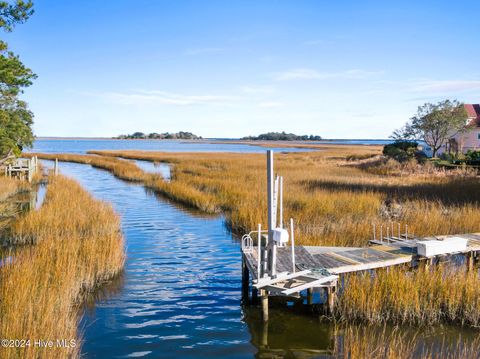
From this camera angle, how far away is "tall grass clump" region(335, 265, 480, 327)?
8523mm

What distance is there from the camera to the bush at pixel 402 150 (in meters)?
44.5

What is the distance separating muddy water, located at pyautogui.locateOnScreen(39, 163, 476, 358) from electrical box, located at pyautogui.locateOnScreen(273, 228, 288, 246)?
76.2 inches

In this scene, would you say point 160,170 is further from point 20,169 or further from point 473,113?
point 473,113

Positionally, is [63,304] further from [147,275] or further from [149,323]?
[147,275]

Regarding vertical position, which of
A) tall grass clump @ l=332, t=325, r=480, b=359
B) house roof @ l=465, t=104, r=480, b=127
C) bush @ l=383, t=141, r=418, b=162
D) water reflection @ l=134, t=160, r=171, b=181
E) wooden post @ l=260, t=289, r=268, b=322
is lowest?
tall grass clump @ l=332, t=325, r=480, b=359

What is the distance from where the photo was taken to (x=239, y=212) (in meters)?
17.9

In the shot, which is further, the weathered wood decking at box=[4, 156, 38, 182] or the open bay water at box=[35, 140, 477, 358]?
the weathered wood decking at box=[4, 156, 38, 182]

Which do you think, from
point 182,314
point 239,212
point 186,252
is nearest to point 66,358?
point 182,314

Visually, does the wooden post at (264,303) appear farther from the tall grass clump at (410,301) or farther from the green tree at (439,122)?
the green tree at (439,122)

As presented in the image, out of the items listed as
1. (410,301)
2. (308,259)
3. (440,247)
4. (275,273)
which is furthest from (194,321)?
(440,247)

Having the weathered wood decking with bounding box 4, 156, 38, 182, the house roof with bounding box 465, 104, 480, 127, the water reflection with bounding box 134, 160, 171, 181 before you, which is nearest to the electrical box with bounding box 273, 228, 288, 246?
the water reflection with bounding box 134, 160, 171, 181

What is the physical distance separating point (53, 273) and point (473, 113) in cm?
5522

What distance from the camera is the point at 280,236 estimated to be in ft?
26.3

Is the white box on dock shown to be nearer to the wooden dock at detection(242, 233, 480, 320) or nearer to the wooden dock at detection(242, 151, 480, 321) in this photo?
the wooden dock at detection(242, 151, 480, 321)
